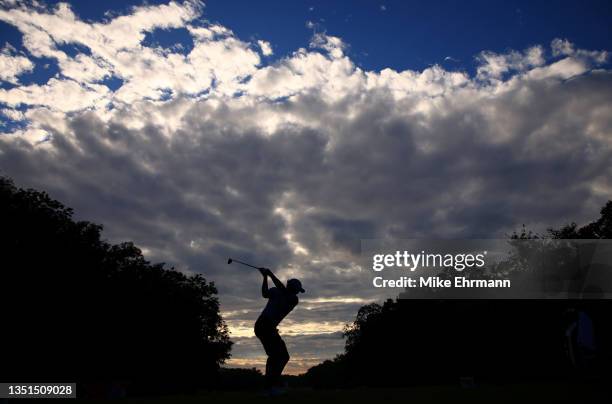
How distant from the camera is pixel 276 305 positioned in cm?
1352

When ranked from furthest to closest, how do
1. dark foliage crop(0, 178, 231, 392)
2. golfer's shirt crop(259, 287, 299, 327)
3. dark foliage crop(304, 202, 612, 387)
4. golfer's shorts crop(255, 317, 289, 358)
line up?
dark foliage crop(304, 202, 612, 387), dark foliage crop(0, 178, 231, 392), golfer's shirt crop(259, 287, 299, 327), golfer's shorts crop(255, 317, 289, 358)

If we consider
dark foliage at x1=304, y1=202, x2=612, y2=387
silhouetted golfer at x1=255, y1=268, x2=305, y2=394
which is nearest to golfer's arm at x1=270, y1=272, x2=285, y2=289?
silhouetted golfer at x1=255, y1=268, x2=305, y2=394

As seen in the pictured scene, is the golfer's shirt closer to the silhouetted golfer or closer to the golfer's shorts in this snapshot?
the silhouetted golfer

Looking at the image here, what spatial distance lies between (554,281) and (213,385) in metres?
46.6

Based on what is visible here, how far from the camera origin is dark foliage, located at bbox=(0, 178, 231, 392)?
152 ft

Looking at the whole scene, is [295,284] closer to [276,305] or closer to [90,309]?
[276,305]

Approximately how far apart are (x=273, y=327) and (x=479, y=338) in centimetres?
5588

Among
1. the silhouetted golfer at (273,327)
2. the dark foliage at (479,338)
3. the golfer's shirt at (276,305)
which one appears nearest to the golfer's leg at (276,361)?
the silhouetted golfer at (273,327)

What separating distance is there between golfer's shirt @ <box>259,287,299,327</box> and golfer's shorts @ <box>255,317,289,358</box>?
0.43 feet

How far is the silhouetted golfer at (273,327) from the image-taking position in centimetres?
1334

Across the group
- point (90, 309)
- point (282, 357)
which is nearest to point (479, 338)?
point (90, 309)

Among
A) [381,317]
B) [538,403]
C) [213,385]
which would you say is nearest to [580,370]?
[538,403]

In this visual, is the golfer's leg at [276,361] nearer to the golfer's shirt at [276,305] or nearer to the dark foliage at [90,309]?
the golfer's shirt at [276,305]

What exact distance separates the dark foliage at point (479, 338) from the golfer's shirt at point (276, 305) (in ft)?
96.5
